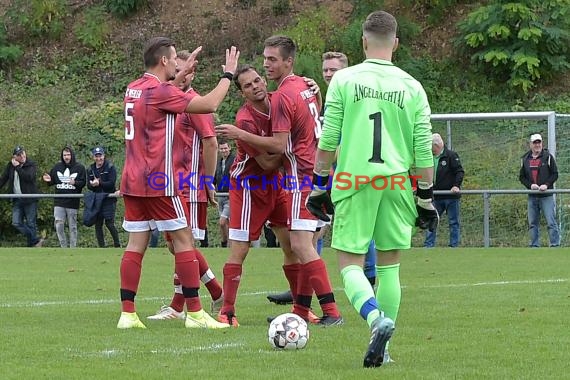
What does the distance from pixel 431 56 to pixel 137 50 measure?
326 inches

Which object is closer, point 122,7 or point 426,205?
point 426,205

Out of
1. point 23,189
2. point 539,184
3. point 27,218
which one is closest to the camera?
point 539,184

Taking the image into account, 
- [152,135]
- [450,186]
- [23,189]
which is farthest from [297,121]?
[23,189]

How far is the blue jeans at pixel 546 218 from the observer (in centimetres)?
1998

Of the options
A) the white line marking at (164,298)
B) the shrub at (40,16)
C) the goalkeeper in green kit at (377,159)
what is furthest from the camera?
the shrub at (40,16)

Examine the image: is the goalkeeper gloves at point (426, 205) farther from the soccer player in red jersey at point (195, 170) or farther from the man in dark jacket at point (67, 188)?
the man in dark jacket at point (67, 188)

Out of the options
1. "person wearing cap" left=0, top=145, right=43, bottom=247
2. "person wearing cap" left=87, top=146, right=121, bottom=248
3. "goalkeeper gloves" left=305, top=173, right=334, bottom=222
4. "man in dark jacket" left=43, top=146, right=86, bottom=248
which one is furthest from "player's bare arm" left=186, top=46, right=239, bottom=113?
"person wearing cap" left=0, top=145, right=43, bottom=247

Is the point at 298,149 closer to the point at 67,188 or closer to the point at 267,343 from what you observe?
the point at 267,343

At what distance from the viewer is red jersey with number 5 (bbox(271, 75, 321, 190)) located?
8680 mm

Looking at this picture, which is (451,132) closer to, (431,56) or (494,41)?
(494,41)

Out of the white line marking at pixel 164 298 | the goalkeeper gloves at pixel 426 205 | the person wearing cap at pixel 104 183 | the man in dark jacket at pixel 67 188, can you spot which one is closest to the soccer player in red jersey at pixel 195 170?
the white line marking at pixel 164 298

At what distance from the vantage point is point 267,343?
24.8ft

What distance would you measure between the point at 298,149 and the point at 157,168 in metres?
1.20

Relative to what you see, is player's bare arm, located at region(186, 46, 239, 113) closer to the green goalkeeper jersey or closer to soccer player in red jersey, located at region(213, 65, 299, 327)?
soccer player in red jersey, located at region(213, 65, 299, 327)
